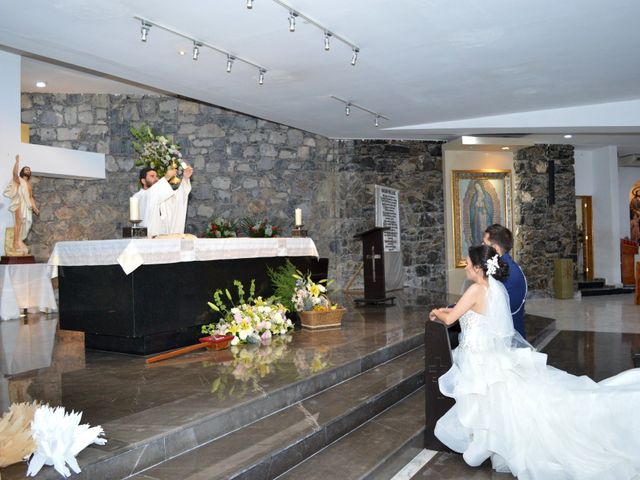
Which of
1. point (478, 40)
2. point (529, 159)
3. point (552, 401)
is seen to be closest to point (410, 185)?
point (529, 159)

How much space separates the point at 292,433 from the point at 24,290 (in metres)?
6.05

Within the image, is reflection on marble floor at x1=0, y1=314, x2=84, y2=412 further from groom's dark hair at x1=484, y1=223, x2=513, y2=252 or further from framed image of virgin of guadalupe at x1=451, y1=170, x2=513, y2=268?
framed image of virgin of guadalupe at x1=451, y1=170, x2=513, y2=268

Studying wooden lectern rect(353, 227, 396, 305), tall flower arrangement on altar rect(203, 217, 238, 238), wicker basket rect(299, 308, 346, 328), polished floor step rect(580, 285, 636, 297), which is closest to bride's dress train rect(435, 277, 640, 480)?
wicker basket rect(299, 308, 346, 328)

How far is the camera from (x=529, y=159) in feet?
41.1

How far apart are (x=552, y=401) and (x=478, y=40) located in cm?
428

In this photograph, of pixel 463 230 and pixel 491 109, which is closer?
pixel 491 109

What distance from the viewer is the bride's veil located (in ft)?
10.8

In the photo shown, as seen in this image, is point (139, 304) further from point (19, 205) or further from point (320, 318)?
point (19, 205)

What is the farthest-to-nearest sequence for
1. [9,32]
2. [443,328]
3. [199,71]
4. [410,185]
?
[410,185]
[199,71]
[9,32]
[443,328]

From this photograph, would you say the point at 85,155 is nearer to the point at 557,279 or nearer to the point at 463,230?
the point at 463,230

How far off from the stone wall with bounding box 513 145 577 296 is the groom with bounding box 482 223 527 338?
8872 millimetres

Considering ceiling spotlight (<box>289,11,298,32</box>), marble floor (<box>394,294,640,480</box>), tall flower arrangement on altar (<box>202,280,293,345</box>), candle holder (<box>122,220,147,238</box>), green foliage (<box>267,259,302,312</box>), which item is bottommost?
marble floor (<box>394,294,640,480</box>)

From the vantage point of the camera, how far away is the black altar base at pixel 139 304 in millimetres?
4621

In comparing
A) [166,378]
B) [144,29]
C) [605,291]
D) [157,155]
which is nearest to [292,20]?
[144,29]
